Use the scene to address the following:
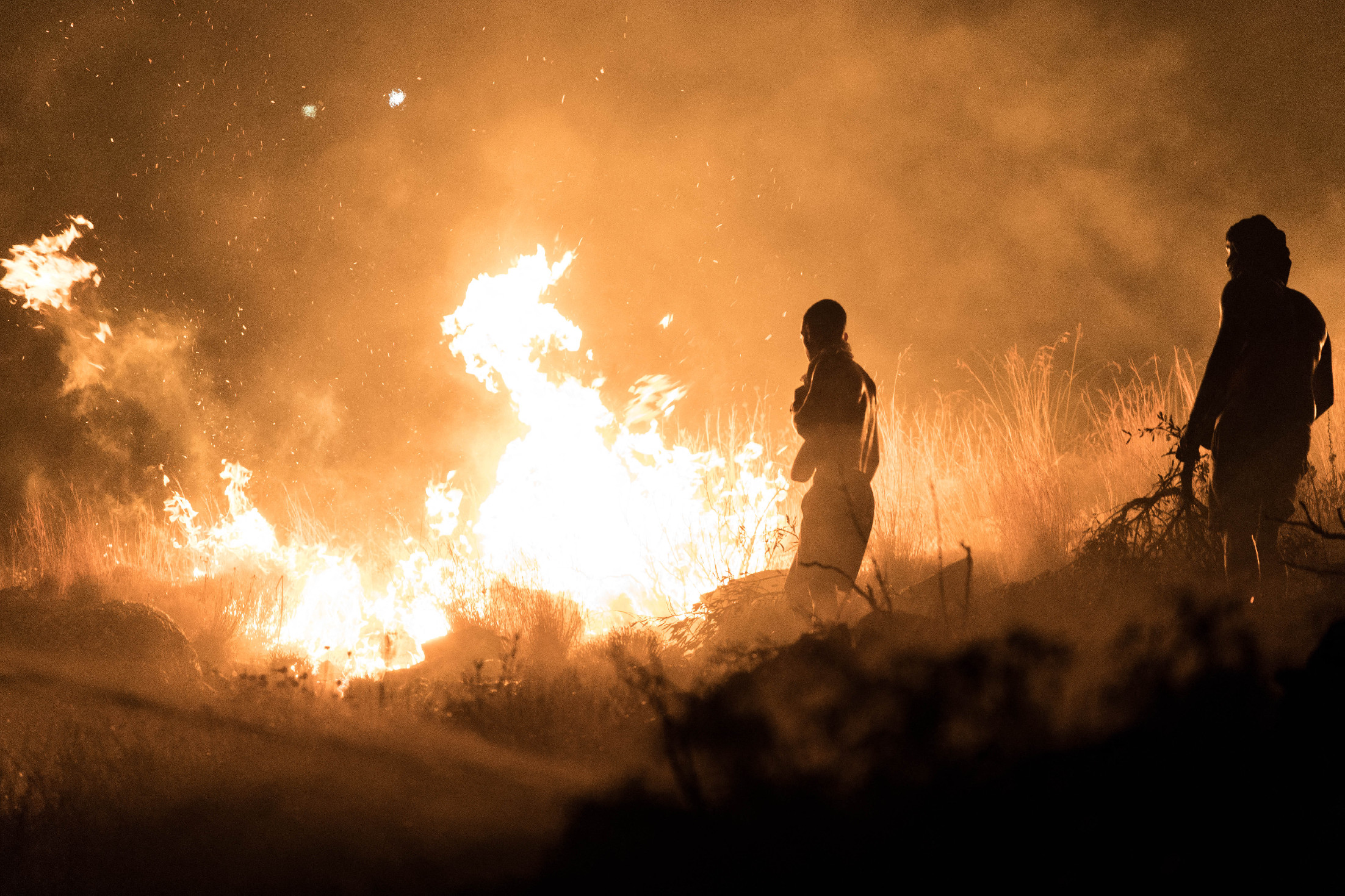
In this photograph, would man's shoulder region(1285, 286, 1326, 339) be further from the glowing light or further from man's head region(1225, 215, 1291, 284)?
the glowing light

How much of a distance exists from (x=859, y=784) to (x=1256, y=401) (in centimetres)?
329

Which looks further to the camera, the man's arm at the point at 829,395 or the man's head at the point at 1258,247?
the man's arm at the point at 829,395

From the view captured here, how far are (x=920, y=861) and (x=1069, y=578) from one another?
300 cm

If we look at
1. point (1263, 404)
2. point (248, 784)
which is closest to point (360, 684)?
point (248, 784)

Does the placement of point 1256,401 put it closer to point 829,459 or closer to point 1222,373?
point 1222,373

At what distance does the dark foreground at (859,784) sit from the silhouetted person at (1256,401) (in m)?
0.70

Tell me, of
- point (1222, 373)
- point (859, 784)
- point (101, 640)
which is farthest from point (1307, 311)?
point (101, 640)

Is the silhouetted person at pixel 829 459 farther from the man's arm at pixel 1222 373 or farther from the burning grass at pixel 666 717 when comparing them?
the man's arm at pixel 1222 373

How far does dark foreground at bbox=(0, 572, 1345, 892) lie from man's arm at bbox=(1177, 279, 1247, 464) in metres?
0.88

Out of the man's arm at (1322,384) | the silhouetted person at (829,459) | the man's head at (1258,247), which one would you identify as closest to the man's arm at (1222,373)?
the man's head at (1258,247)

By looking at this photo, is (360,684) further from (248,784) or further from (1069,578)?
(1069,578)

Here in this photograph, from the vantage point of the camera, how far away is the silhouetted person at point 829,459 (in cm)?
500

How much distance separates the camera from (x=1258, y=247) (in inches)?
152

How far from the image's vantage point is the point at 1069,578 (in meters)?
4.09
